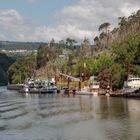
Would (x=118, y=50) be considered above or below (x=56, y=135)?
above

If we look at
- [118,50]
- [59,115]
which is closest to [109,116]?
A: [59,115]

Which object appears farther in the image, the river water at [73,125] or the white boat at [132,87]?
the white boat at [132,87]

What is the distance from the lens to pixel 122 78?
178m

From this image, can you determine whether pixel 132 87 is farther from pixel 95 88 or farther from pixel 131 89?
pixel 95 88

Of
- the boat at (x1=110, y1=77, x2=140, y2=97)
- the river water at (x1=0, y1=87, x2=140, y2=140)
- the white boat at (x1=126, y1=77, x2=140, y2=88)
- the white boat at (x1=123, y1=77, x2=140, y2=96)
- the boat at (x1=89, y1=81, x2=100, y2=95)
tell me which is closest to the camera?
the river water at (x1=0, y1=87, x2=140, y2=140)

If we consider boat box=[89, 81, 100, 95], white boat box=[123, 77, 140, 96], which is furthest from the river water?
boat box=[89, 81, 100, 95]

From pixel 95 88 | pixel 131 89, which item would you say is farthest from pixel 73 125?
pixel 95 88

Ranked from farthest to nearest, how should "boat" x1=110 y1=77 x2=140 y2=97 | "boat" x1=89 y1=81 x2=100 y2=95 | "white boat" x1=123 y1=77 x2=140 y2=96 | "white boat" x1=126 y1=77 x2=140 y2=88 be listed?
"boat" x1=89 y1=81 x2=100 y2=95
"white boat" x1=126 y1=77 x2=140 y2=88
"white boat" x1=123 y1=77 x2=140 y2=96
"boat" x1=110 y1=77 x2=140 y2=97

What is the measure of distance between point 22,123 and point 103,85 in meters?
105

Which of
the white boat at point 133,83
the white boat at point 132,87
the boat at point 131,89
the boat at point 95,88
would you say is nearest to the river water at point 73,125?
the boat at point 131,89

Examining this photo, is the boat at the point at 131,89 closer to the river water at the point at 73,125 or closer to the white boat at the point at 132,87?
the white boat at the point at 132,87

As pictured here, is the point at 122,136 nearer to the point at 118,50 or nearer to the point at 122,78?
the point at 122,78

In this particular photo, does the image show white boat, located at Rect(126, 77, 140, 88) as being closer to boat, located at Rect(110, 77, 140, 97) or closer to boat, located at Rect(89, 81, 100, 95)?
boat, located at Rect(110, 77, 140, 97)

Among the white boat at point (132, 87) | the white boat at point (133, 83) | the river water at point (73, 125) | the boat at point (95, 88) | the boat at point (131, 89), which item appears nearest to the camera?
the river water at point (73, 125)
